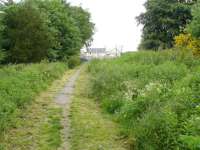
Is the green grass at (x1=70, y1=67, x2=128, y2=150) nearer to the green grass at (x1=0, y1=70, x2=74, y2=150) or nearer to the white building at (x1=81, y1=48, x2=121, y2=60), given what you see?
the green grass at (x1=0, y1=70, x2=74, y2=150)

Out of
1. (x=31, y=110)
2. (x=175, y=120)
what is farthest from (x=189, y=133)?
(x=31, y=110)

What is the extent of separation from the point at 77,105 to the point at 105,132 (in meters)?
3.39

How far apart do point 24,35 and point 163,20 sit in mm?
15386

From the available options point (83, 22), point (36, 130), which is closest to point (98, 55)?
point (83, 22)

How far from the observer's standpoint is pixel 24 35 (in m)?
29.7

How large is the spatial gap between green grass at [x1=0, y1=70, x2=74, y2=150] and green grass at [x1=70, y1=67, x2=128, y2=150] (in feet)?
1.33

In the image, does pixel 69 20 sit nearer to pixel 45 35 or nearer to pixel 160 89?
pixel 45 35

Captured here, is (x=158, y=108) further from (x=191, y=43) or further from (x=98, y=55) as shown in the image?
(x=98, y=55)

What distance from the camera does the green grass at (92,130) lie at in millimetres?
7379

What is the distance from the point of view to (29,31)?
2972cm

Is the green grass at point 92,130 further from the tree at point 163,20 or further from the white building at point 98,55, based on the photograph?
the tree at point 163,20

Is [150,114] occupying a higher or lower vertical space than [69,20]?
lower

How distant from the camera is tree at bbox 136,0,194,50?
3666 centimetres

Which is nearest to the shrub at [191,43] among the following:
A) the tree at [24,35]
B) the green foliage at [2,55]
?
the tree at [24,35]
